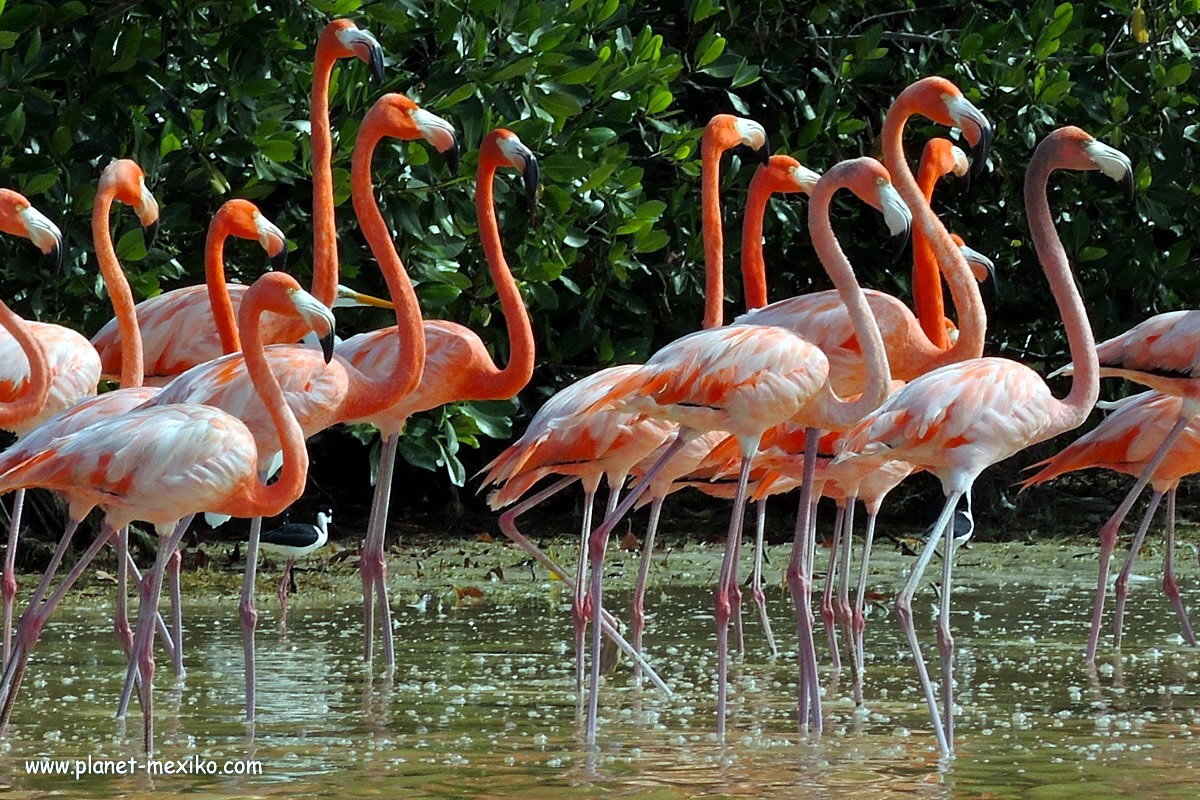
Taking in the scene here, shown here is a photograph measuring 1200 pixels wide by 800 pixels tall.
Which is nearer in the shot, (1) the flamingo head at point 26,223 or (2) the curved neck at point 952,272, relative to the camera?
(1) the flamingo head at point 26,223

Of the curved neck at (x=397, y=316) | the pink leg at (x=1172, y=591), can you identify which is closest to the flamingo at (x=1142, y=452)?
the pink leg at (x=1172, y=591)

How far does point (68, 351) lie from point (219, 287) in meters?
0.55

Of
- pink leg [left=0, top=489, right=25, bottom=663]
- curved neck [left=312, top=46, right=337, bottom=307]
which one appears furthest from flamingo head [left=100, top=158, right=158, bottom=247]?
pink leg [left=0, top=489, right=25, bottom=663]

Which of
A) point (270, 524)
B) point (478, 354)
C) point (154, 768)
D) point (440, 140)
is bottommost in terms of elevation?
point (154, 768)

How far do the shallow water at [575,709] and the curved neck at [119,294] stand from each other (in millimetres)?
989

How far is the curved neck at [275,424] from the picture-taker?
5004 mm

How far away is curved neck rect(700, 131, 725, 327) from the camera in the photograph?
6.68 m

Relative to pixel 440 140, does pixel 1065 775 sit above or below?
below

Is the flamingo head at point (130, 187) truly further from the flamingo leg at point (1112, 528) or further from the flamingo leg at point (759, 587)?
the flamingo leg at point (1112, 528)

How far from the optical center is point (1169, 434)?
262 inches

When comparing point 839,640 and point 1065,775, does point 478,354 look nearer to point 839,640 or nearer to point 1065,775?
point 839,640

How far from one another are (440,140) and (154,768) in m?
2.48

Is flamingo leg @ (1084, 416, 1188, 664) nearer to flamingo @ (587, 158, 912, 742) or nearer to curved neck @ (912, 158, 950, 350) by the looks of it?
curved neck @ (912, 158, 950, 350)

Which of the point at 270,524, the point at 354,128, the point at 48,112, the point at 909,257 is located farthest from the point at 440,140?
the point at 909,257
